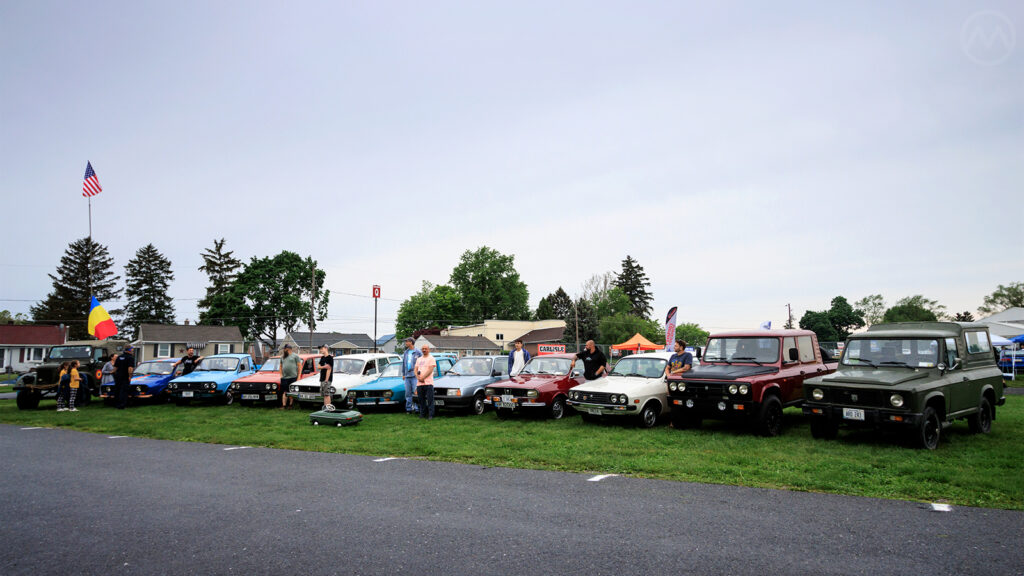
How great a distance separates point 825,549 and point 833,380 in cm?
549

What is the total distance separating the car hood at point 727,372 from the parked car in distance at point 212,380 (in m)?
13.6

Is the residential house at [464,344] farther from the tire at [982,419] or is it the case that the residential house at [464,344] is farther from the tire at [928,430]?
the tire at [928,430]

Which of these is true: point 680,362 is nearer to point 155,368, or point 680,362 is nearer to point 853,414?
point 853,414

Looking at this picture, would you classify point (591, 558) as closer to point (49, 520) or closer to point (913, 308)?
point (49, 520)

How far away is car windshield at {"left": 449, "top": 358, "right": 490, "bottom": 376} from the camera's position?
15422 millimetres

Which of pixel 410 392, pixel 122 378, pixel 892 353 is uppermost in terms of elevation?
pixel 892 353

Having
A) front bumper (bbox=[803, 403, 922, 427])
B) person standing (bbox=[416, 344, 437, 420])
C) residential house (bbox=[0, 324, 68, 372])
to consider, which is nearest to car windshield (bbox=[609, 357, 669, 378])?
front bumper (bbox=[803, 403, 922, 427])

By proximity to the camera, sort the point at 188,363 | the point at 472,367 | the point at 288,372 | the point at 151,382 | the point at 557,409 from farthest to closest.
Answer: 1. the point at 188,363
2. the point at 151,382
3. the point at 288,372
4. the point at 472,367
5. the point at 557,409

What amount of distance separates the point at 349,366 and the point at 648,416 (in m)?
9.23

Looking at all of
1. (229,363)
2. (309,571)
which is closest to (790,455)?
(309,571)

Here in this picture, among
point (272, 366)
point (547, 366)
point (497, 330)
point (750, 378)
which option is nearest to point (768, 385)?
point (750, 378)

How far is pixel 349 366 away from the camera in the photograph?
55.7 ft

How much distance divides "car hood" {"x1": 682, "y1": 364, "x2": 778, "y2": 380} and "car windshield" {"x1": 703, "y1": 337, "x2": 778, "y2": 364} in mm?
245

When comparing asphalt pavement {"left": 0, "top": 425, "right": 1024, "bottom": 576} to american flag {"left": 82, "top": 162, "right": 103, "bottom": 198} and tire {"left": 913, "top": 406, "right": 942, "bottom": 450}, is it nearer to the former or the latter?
tire {"left": 913, "top": 406, "right": 942, "bottom": 450}
